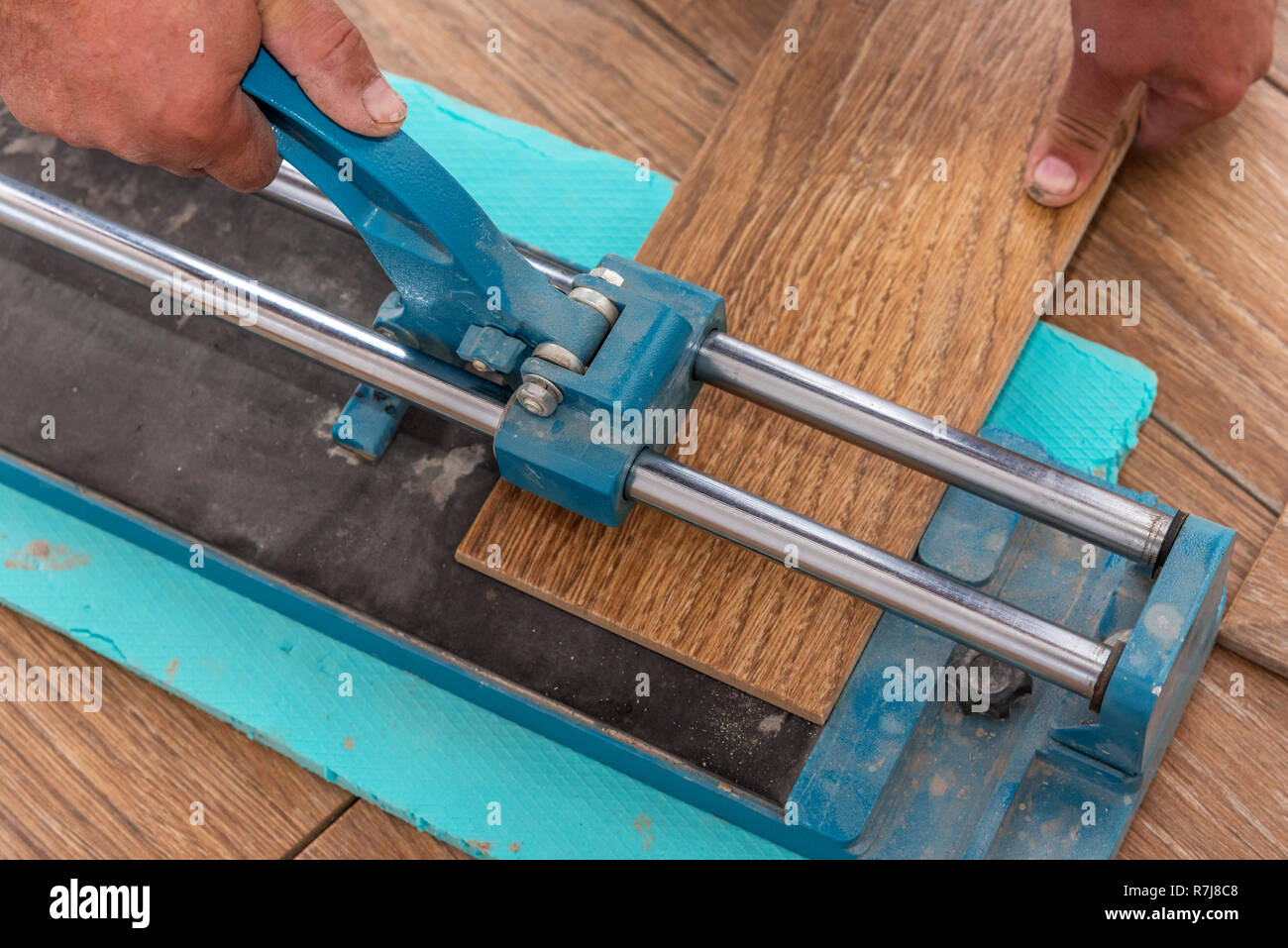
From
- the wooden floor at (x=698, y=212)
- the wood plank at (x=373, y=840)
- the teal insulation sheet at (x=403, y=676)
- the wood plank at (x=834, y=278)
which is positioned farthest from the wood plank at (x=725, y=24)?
the wood plank at (x=373, y=840)

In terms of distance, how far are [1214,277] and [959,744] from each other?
61cm

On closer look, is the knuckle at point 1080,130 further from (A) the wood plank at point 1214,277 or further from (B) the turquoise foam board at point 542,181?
(B) the turquoise foam board at point 542,181

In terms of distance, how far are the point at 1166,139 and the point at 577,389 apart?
775mm

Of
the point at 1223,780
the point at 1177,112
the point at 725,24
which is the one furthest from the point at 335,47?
the point at 1223,780

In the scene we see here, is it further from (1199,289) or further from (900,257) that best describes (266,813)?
(1199,289)

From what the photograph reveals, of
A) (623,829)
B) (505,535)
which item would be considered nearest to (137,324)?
(505,535)

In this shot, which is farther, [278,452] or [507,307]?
[278,452]

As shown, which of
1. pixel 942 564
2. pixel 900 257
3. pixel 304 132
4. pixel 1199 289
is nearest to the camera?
pixel 304 132

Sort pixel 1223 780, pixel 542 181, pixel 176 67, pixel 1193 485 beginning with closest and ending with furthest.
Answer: pixel 176 67
pixel 1223 780
pixel 1193 485
pixel 542 181

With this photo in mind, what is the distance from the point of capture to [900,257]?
122cm

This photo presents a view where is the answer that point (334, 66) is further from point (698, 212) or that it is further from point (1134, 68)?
point (1134, 68)

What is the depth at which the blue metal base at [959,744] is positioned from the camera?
1051 mm

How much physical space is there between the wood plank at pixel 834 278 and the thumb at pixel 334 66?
362mm

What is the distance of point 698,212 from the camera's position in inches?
49.3
